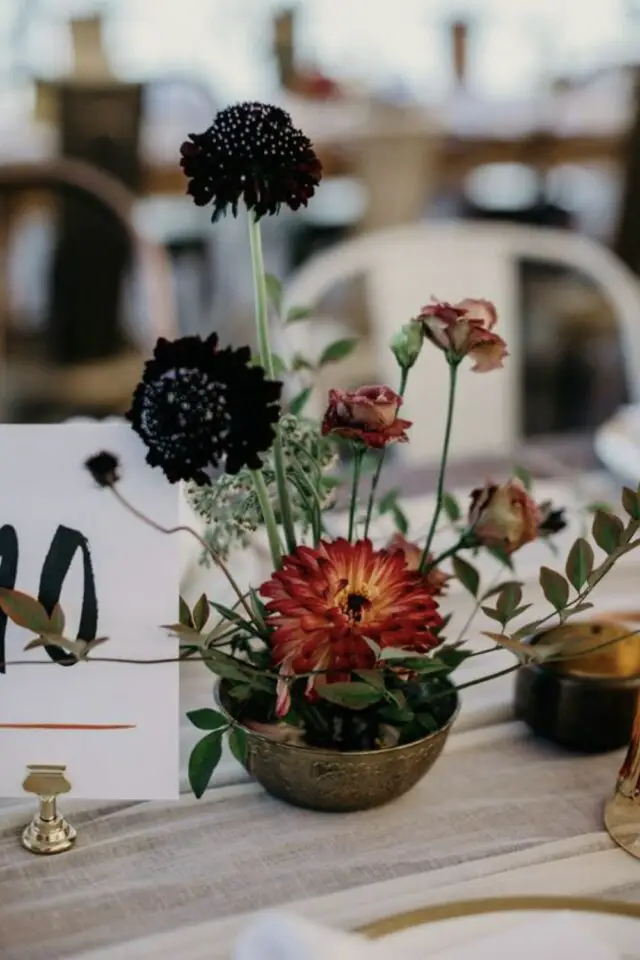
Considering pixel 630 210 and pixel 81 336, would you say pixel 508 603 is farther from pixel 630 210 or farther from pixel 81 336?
pixel 630 210

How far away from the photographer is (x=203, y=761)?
1.73 feet

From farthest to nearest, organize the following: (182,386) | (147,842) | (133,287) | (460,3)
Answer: (460,3) → (133,287) → (147,842) → (182,386)

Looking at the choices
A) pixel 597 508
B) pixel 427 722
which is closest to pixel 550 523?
pixel 597 508

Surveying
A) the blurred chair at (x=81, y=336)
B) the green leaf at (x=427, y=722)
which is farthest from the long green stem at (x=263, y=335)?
the blurred chair at (x=81, y=336)

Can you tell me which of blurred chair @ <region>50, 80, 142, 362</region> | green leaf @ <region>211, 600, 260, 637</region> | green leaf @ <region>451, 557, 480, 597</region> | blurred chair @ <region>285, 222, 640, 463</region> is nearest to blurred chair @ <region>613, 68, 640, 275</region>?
blurred chair @ <region>50, 80, 142, 362</region>

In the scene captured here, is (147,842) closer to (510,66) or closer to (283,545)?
(283,545)

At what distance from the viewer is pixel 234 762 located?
63 cm

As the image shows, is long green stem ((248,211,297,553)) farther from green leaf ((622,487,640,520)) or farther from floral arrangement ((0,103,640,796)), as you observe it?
green leaf ((622,487,640,520))

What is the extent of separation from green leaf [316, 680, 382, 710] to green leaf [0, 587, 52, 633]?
0.12 metres

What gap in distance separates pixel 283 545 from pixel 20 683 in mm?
142

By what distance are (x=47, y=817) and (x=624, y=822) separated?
282 millimetres

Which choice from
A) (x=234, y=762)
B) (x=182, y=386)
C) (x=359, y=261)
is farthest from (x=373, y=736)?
(x=359, y=261)

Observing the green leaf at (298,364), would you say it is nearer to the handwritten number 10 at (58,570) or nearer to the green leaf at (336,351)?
the green leaf at (336,351)

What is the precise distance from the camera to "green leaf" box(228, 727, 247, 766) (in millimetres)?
536
